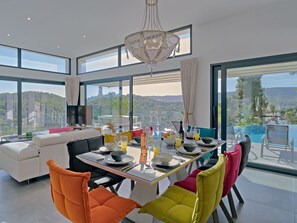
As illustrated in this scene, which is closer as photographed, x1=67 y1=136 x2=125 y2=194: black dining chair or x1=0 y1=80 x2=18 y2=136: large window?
x1=67 y1=136 x2=125 y2=194: black dining chair

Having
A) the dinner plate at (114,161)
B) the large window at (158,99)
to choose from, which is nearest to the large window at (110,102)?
the large window at (158,99)

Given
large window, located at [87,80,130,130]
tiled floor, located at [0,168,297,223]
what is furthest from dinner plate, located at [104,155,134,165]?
large window, located at [87,80,130,130]

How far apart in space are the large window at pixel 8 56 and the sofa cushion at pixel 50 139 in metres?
4.45

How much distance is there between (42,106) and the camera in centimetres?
735

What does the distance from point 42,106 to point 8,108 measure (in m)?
1.10

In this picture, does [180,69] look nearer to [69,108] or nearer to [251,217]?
[251,217]

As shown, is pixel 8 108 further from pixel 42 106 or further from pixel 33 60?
pixel 33 60

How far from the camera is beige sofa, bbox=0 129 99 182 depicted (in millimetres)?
3154

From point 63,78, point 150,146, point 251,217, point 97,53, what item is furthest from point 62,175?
point 63,78

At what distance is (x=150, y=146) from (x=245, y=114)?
2.99 metres

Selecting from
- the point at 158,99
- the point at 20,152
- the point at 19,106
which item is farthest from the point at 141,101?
the point at 19,106

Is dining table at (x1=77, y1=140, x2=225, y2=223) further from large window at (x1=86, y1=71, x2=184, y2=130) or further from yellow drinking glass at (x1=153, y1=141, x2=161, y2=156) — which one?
large window at (x1=86, y1=71, x2=184, y2=130)

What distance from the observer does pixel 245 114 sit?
4328 millimetres

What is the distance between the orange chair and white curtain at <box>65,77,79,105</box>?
666 cm
